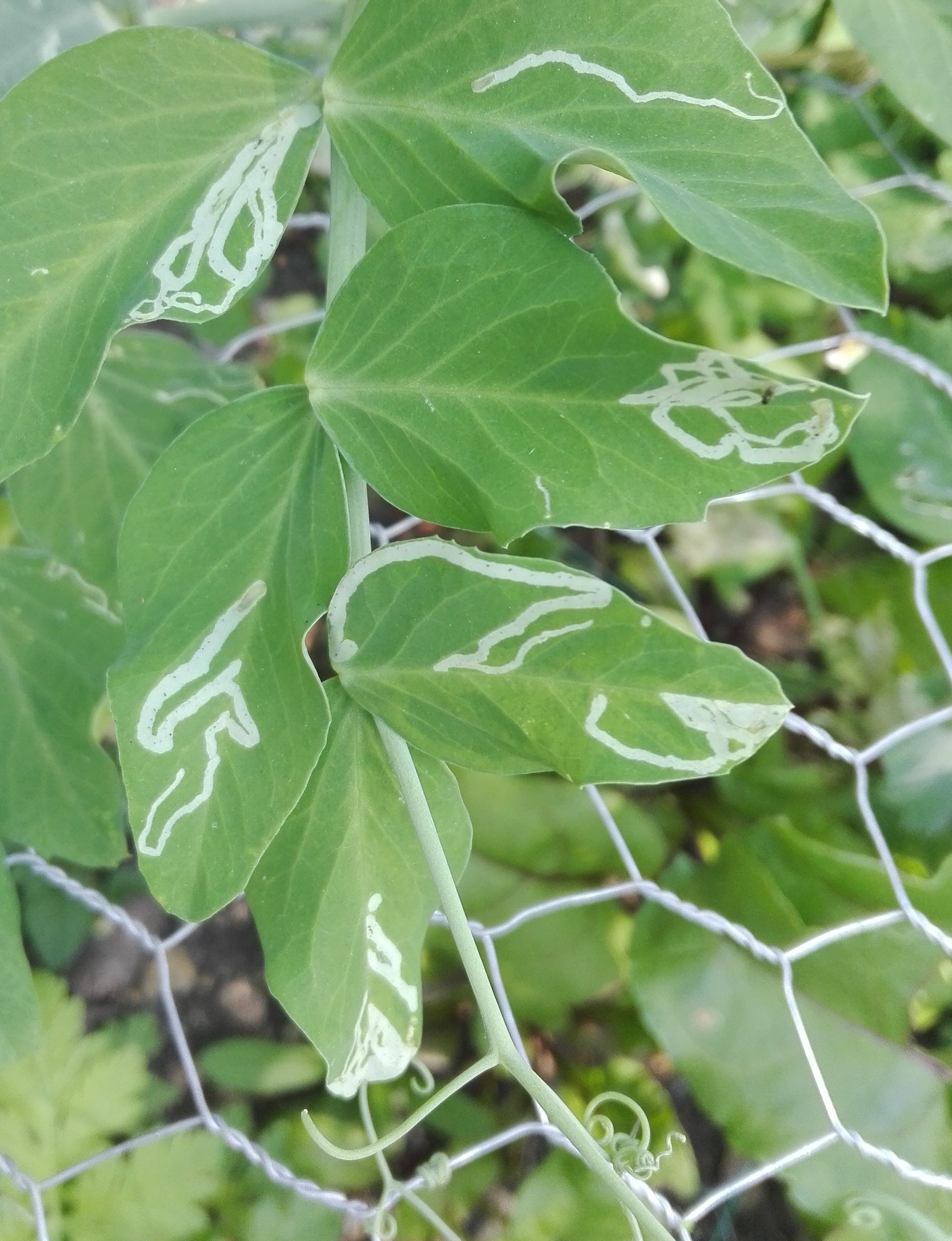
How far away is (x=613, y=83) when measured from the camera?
0.87ft

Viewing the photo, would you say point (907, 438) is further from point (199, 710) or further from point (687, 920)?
point (199, 710)

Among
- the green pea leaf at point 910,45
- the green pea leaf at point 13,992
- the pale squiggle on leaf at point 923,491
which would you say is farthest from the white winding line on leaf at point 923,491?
the green pea leaf at point 13,992

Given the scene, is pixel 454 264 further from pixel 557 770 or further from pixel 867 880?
pixel 867 880

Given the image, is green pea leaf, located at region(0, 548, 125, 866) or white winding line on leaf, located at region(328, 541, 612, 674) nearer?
white winding line on leaf, located at region(328, 541, 612, 674)

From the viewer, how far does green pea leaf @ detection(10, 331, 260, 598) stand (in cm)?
43

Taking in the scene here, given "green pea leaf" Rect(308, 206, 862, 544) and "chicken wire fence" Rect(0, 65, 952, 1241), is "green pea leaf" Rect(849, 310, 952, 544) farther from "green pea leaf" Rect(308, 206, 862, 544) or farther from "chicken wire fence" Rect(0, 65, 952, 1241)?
"green pea leaf" Rect(308, 206, 862, 544)

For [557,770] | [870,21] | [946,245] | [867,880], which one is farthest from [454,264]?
[946,245]

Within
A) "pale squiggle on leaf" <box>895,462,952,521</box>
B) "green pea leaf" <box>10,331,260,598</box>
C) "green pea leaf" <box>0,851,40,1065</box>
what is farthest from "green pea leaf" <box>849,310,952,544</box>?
"green pea leaf" <box>0,851,40,1065</box>

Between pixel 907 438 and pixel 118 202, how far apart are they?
649 mm

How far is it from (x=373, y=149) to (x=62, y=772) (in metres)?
0.30

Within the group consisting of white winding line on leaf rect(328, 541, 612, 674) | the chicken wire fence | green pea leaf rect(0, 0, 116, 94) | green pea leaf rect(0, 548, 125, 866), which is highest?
green pea leaf rect(0, 0, 116, 94)

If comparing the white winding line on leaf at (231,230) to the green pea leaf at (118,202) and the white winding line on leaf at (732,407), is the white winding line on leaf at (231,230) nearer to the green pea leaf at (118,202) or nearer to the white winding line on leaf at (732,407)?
the green pea leaf at (118,202)

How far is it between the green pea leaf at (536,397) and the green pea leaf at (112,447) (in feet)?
0.61

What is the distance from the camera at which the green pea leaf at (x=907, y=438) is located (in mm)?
723
